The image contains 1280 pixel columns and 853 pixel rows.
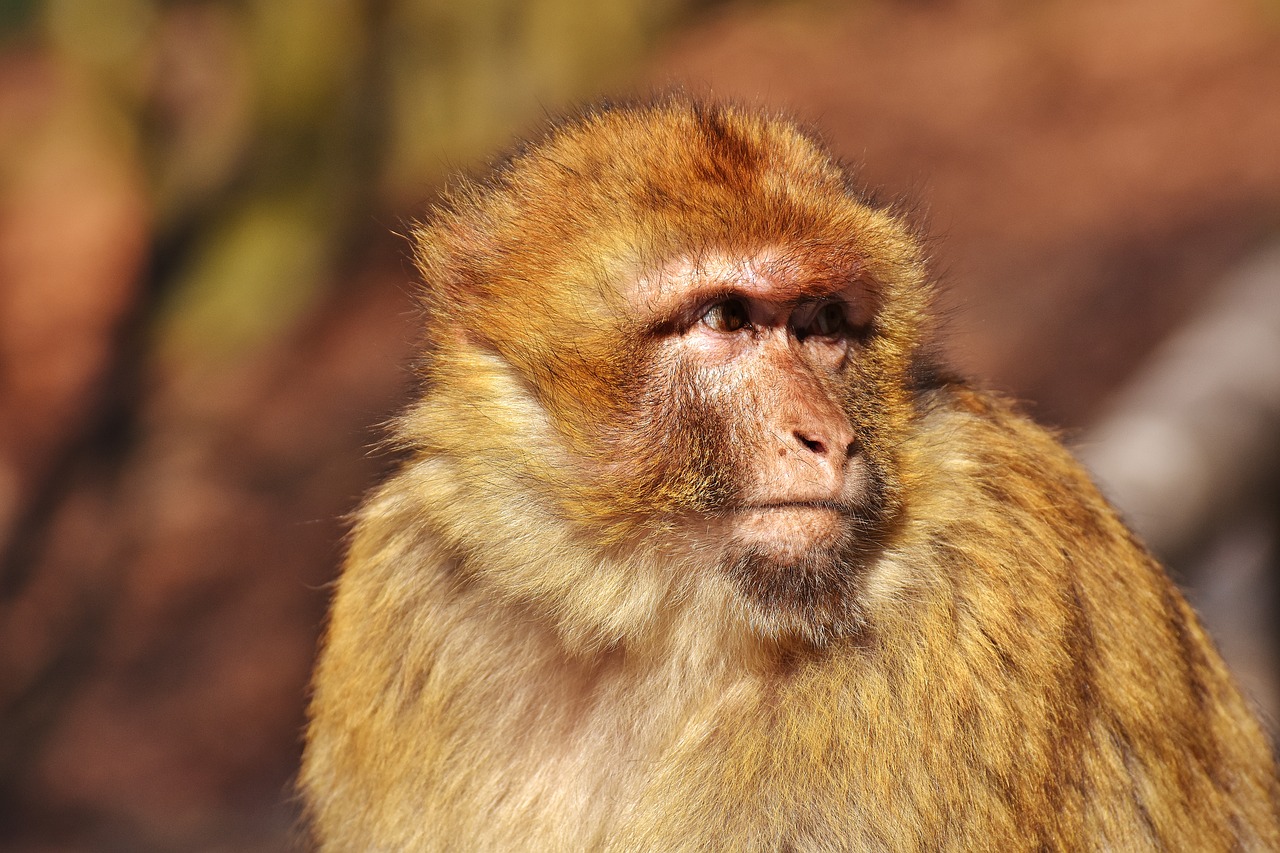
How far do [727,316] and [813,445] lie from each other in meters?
0.40

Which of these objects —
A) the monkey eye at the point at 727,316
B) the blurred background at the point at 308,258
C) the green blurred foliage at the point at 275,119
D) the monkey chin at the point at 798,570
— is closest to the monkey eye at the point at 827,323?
the monkey eye at the point at 727,316

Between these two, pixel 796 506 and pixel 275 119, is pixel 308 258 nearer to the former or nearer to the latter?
pixel 275 119

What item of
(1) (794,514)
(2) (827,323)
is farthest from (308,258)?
(1) (794,514)

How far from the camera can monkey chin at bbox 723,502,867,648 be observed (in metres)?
2.86

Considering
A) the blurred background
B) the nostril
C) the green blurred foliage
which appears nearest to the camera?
the nostril

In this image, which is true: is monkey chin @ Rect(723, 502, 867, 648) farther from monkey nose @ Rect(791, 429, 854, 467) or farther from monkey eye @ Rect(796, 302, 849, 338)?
monkey eye @ Rect(796, 302, 849, 338)

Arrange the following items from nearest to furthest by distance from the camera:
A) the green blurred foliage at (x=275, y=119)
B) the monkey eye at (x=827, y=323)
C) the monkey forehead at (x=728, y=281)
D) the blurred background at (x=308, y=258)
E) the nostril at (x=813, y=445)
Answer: the nostril at (x=813, y=445), the monkey forehead at (x=728, y=281), the monkey eye at (x=827, y=323), the blurred background at (x=308, y=258), the green blurred foliage at (x=275, y=119)

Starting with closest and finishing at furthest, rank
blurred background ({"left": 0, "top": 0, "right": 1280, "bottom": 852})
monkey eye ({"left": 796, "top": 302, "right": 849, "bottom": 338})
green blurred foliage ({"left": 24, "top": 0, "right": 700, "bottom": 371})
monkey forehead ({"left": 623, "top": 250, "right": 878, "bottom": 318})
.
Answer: monkey forehead ({"left": 623, "top": 250, "right": 878, "bottom": 318}) < monkey eye ({"left": 796, "top": 302, "right": 849, "bottom": 338}) < blurred background ({"left": 0, "top": 0, "right": 1280, "bottom": 852}) < green blurred foliage ({"left": 24, "top": 0, "right": 700, "bottom": 371})

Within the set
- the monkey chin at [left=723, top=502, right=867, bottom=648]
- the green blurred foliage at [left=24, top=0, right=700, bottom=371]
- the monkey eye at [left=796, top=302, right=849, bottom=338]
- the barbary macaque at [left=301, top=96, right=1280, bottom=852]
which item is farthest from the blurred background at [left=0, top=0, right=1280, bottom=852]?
the monkey chin at [left=723, top=502, right=867, bottom=648]

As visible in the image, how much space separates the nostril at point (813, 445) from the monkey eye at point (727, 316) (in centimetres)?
35

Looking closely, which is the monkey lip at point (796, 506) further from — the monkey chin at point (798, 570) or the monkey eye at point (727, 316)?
the monkey eye at point (727, 316)

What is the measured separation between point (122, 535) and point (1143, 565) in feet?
26.7

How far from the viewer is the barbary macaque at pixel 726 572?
2.90 metres

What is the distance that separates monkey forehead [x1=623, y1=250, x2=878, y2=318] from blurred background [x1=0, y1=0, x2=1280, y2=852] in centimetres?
374
